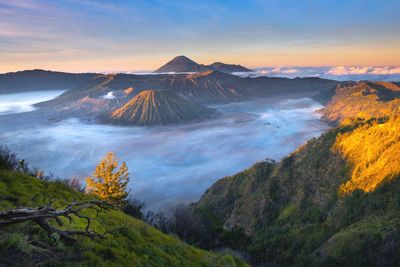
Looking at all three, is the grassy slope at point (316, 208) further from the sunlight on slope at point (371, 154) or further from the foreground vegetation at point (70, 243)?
the foreground vegetation at point (70, 243)

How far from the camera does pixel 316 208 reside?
269ft

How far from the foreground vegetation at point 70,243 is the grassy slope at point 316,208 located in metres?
32.8

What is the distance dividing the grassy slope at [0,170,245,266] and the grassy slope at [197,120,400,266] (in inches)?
1290

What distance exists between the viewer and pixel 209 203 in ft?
412

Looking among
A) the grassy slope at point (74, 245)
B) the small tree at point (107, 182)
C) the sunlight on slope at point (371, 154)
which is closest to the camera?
the grassy slope at point (74, 245)

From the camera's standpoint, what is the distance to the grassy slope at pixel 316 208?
160 ft

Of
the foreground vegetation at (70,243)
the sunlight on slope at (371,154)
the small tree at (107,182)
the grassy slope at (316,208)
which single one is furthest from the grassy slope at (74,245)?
the sunlight on slope at (371,154)

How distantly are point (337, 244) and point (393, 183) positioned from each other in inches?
798

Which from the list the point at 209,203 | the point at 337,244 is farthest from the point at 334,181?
the point at 209,203

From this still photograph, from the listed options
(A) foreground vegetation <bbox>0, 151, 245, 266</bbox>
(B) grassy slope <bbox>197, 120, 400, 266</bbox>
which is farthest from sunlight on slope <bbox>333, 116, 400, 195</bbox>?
(A) foreground vegetation <bbox>0, 151, 245, 266</bbox>

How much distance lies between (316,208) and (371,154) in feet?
59.7

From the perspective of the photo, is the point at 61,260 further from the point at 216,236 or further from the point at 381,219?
the point at 381,219

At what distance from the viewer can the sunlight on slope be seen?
69.2m

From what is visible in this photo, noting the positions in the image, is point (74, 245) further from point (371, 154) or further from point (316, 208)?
point (371, 154)
